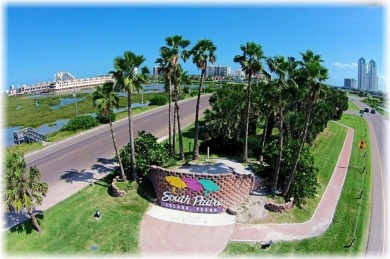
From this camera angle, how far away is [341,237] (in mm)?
22547

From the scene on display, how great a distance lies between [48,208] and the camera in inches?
935

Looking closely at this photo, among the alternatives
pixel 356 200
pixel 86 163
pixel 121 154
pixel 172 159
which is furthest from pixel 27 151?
pixel 356 200

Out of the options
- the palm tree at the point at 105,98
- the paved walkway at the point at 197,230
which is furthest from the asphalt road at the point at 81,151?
the palm tree at the point at 105,98

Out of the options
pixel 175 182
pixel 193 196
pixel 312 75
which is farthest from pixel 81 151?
pixel 312 75

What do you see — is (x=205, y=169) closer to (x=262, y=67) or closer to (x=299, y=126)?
(x=262, y=67)

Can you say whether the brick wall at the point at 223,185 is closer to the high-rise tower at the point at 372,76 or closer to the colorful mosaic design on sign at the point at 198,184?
the colorful mosaic design on sign at the point at 198,184

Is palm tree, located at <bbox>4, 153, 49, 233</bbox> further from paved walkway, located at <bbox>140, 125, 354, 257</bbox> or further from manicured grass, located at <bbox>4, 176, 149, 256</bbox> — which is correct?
paved walkway, located at <bbox>140, 125, 354, 257</bbox>

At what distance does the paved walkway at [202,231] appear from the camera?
66.9ft

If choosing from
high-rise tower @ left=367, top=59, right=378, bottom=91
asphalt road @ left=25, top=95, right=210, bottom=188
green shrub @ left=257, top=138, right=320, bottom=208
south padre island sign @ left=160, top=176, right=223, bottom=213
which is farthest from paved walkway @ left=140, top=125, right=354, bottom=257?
high-rise tower @ left=367, top=59, right=378, bottom=91

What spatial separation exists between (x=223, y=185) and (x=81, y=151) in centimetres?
1915

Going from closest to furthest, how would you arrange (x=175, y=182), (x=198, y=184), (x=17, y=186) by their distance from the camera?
(x=17, y=186) → (x=198, y=184) → (x=175, y=182)

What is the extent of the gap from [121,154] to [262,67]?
1349 centimetres

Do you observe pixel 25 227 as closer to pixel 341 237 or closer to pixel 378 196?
pixel 341 237

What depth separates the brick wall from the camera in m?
23.9
